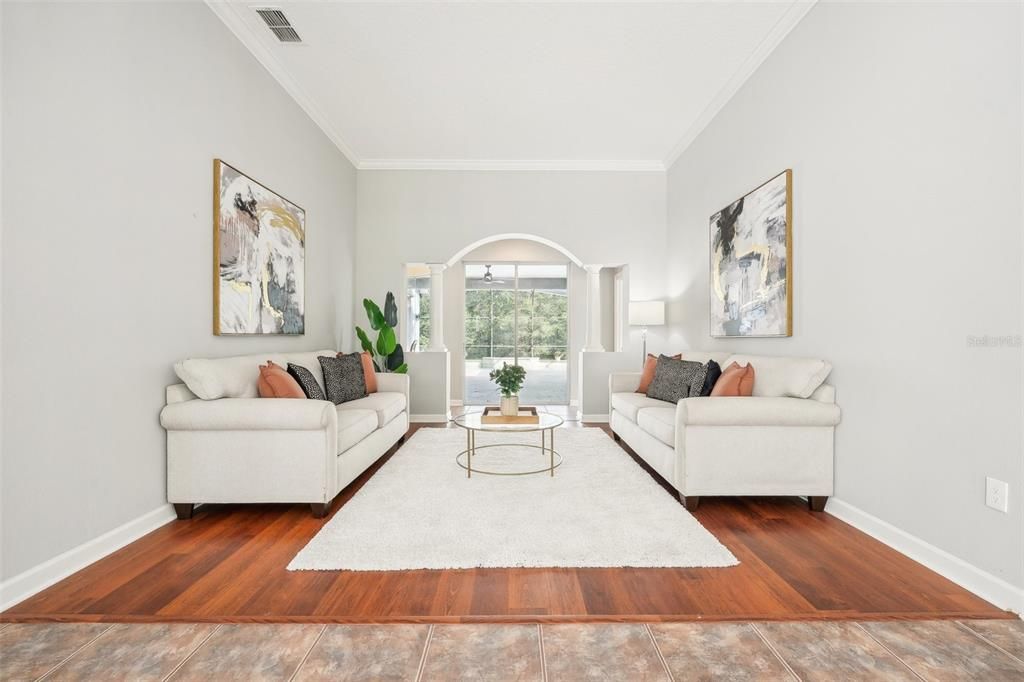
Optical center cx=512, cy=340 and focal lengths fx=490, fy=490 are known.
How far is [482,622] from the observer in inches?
65.6

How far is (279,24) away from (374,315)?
9.21ft

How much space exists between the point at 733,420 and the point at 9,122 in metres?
3.39

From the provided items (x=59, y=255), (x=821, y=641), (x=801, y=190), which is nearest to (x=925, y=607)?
(x=821, y=641)

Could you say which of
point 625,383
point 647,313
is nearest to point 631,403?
point 625,383

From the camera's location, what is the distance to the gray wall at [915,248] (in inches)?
72.1

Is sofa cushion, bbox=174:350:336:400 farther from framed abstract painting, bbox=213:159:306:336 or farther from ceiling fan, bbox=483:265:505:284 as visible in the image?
ceiling fan, bbox=483:265:505:284

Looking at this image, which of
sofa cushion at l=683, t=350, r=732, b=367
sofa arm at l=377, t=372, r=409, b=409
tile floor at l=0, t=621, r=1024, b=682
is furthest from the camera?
sofa arm at l=377, t=372, r=409, b=409

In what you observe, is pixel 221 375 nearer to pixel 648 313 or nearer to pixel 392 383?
pixel 392 383

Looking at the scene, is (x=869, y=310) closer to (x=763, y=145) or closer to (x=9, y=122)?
(x=763, y=145)

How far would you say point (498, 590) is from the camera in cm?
187

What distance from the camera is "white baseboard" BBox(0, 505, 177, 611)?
5.83ft

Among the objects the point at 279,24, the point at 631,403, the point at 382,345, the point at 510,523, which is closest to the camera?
the point at 510,523

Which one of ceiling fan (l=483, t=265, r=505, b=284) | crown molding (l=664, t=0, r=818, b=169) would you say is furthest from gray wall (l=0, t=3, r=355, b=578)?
ceiling fan (l=483, t=265, r=505, b=284)

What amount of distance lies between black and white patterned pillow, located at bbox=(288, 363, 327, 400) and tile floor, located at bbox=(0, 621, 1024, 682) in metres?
1.69
